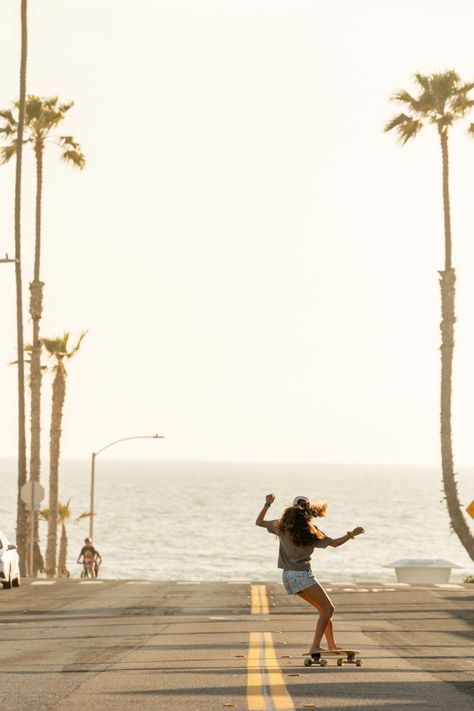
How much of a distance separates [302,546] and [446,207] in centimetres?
3601

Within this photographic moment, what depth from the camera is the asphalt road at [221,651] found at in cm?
1389

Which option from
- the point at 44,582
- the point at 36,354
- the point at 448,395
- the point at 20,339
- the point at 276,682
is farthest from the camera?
the point at 36,354

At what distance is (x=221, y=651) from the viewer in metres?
19.2

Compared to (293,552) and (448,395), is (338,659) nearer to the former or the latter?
(293,552)

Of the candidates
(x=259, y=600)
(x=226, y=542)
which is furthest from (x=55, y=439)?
(x=226, y=542)

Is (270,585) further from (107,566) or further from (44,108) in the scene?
(107,566)

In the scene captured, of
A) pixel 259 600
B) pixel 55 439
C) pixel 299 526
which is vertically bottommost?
pixel 259 600

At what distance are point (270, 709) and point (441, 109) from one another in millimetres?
42270

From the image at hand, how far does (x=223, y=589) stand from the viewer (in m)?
36.1

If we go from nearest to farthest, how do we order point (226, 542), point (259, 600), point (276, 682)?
point (276, 682)
point (259, 600)
point (226, 542)

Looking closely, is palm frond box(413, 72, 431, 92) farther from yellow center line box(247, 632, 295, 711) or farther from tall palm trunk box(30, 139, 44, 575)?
yellow center line box(247, 632, 295, 711)

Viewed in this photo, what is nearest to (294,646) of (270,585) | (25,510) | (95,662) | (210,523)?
(95,662)

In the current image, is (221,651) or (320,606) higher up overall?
(320,606)

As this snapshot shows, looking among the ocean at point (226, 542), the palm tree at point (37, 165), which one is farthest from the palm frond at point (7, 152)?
the ocean at point (226, 542)
